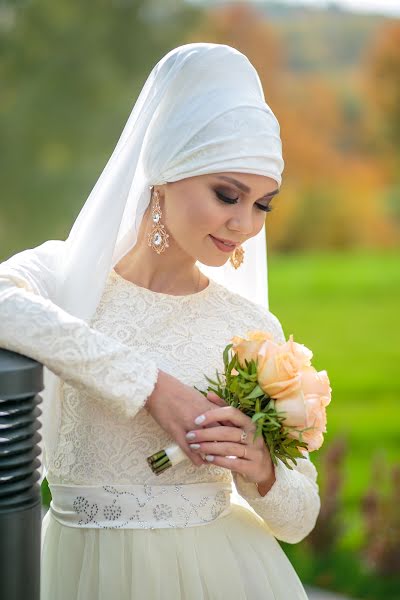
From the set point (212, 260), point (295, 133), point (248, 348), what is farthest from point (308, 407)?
point (295, 133)

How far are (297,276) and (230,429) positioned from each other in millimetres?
5824

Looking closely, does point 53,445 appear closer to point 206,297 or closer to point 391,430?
point 206,297

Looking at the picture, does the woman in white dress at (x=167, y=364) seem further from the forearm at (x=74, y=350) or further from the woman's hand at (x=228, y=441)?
the forearm at (x=74, y=350)

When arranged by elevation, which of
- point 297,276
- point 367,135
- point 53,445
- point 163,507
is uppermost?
point 367,135

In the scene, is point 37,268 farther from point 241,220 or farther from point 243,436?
point 243,436

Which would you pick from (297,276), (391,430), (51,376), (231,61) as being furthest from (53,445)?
(297,276)

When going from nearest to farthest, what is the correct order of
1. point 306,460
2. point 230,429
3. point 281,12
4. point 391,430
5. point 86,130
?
1. point 230,429
2. point 306,460
3. point 391,430
4. point 281,12
5. point 86,130

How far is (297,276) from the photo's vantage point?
25.3 feet

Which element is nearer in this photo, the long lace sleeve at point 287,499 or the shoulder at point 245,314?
the long lace sleeve at point 287,499

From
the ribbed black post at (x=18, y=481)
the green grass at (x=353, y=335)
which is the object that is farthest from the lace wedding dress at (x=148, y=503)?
the green grass at (x=353, y=335)

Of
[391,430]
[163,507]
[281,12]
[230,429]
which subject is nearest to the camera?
[230,429]

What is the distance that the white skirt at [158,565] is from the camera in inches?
83.3

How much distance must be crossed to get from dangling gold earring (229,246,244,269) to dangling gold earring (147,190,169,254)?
0.59ft

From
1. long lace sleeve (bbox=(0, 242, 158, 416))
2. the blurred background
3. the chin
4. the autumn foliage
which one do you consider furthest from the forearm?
the autumn foliage
